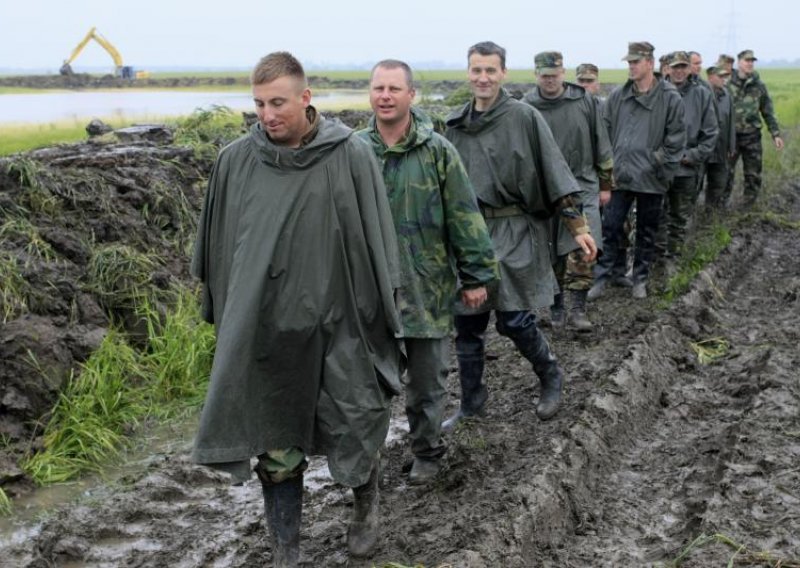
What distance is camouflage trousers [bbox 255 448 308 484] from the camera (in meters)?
4.08

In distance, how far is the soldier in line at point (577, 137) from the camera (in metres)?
8.02

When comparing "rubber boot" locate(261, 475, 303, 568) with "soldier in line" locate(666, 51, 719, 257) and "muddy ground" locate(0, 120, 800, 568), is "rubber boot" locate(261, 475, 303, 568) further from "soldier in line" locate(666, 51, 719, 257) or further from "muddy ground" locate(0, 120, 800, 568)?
"soldier in line" locate(666, 51, 719, 257)

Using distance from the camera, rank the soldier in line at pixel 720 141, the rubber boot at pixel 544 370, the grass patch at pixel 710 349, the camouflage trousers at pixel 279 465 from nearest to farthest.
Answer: the camouflage trousers at pixel 279 465 < the rubber boot at pixel 544 370 < the grass patch at pixel 710 349 < the soldier in line at pixel 720 141

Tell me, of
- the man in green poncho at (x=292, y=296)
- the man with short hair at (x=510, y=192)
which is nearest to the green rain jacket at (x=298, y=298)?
the man in green poncho at (x=292, y=296)

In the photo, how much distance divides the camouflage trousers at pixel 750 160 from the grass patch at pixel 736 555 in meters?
9.93

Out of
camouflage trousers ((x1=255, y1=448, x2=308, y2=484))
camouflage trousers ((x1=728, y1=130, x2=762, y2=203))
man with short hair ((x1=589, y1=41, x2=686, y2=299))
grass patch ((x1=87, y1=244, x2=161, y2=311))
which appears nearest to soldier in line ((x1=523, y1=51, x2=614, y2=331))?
man with short hair ((x1=589, y1=41, x2=686, y2=299))

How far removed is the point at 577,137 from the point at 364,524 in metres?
4.42

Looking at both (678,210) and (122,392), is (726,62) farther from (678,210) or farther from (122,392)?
(122,392)

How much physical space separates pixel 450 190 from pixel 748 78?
10184 millimetres

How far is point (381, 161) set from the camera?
4.83 m

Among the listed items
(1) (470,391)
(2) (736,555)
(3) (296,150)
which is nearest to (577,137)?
(1) (470,391)

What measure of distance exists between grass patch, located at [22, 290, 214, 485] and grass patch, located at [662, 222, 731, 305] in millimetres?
3982

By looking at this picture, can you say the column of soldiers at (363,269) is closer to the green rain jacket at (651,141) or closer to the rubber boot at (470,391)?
the rubber boot at (470,391)

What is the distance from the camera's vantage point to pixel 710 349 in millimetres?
7914
